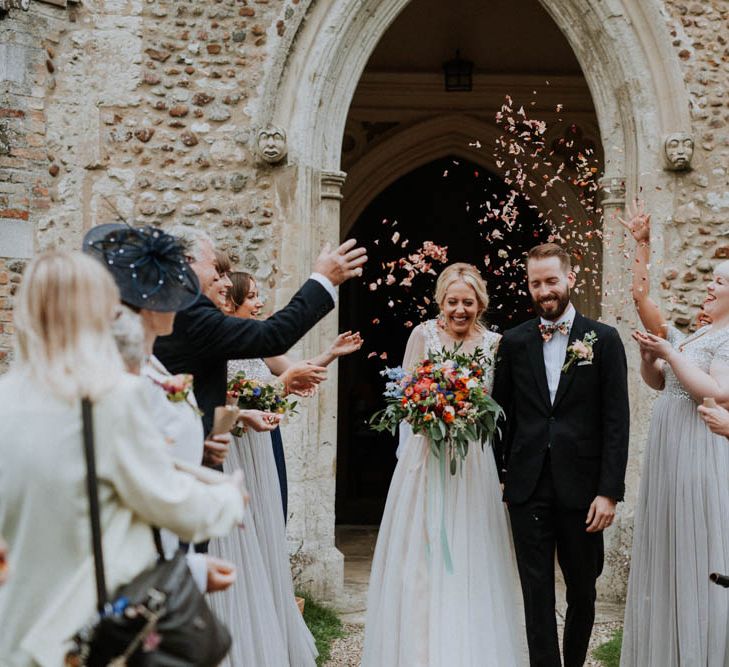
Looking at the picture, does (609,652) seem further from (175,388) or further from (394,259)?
(394,259)

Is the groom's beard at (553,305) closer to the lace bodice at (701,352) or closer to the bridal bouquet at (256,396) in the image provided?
the lace bodice at (701,352)

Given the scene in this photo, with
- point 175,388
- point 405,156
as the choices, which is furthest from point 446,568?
point 405,156

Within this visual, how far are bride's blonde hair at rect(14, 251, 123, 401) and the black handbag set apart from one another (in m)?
0.07

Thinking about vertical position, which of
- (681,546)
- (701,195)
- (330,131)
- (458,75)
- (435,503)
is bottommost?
(681,546)

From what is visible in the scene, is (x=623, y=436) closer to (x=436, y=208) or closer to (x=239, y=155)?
(x=239, y=155)

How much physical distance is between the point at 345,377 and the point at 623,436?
744cm

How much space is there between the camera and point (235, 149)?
7.11 metres

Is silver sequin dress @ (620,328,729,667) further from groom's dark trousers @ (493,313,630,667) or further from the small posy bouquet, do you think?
the small posy bouquet

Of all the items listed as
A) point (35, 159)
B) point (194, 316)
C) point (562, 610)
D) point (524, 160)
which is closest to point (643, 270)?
point (194, 316)

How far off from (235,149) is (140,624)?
16.9 feet

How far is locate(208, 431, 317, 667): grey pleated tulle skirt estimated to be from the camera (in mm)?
4578

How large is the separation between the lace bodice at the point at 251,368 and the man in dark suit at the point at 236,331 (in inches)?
53.2

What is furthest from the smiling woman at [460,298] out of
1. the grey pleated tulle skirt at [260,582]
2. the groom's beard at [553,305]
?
the grey pleated tulle skirt at [260,582]

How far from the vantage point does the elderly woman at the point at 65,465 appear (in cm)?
237
